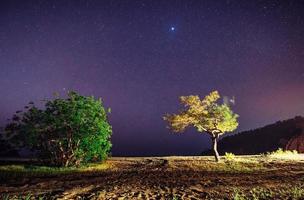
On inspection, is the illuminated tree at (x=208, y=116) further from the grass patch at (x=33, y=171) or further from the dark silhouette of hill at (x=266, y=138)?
the dark silhouette of hill at (x=266, y=138)

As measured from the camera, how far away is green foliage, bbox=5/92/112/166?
2362 centimetres

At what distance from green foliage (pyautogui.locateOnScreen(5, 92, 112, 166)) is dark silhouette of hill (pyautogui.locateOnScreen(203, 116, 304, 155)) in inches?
1165

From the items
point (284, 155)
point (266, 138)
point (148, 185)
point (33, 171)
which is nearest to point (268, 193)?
point (148, 185)

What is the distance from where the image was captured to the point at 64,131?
24.1 metres

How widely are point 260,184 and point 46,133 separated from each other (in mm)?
16580

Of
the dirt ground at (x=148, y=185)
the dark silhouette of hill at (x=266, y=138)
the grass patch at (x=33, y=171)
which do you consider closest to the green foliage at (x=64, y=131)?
the grass patch at (x=33, y=171)

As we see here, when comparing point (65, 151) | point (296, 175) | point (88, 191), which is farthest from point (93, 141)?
point (296, 175)

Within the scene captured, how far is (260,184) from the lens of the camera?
1507cm

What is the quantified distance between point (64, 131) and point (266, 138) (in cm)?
4015

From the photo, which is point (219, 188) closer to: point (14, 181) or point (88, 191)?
point (88, 191)

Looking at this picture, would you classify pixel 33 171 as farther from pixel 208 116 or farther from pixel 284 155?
pixel 284 155

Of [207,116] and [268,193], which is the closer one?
[268,193]

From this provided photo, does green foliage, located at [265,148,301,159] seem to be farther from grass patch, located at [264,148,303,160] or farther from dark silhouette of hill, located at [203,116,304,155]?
dark silhouette of hill, located at [203,116,304,155]

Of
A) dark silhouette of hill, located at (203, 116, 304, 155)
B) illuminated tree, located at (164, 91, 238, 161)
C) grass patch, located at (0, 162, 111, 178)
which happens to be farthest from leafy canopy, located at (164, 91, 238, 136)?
dark silhouette of hill, located at (203, 116, 304, 155)
